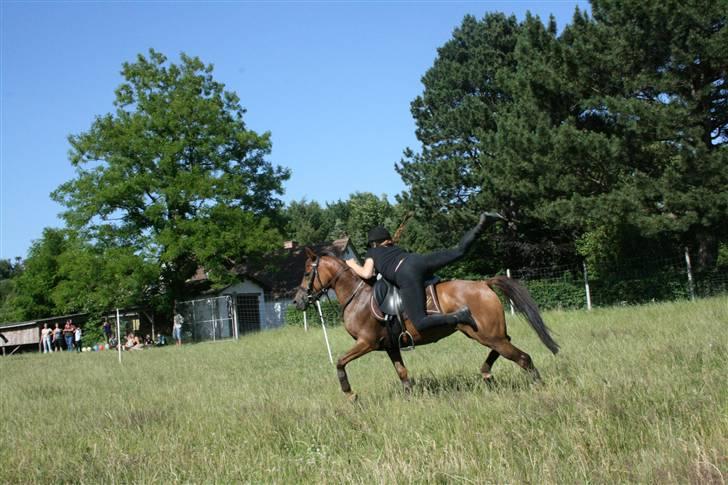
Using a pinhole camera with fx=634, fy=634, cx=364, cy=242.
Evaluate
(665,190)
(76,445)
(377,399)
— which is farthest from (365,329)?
(665,190)

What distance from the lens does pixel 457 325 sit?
7.73 metres

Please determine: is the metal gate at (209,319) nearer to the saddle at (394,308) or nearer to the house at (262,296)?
the house at (262,296)

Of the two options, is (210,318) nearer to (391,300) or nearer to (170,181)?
(170,181)

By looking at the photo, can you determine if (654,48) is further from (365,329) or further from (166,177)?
(166,177)

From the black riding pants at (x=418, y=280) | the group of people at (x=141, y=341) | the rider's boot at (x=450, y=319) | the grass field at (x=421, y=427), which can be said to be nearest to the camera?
the grass field at (x=421, y=427)

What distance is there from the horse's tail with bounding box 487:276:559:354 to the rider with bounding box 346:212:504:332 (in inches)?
30.4

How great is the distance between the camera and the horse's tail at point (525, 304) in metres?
7.82

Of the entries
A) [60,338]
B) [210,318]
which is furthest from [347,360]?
[60,338]

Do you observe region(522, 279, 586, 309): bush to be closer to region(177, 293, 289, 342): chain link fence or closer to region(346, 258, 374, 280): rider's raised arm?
region(177, 293, 289, 342): chain link fence

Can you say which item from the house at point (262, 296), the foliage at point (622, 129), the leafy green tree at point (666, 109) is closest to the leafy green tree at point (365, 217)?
the house at point (262, 296)

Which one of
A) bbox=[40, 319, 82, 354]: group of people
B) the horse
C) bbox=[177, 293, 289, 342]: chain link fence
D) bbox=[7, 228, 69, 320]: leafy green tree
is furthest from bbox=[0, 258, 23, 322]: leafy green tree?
the horse

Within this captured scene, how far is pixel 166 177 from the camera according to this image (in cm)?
3525

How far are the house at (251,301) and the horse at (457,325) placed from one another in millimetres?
24715

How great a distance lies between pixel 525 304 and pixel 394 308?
65.3 inches
